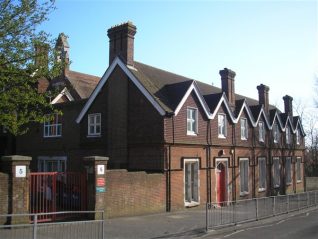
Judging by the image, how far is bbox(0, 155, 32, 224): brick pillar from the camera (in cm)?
1541

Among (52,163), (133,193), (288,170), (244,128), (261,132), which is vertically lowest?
(133,193)

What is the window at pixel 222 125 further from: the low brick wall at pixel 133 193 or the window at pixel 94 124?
the window at pixel 94 124

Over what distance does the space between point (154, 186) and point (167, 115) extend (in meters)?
3.85

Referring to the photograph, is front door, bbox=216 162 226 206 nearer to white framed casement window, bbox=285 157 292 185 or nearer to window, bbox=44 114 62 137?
window, bbox=44 114 62 137

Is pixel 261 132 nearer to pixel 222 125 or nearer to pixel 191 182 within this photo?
pixel 222 125

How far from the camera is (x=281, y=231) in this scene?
52.9 feet

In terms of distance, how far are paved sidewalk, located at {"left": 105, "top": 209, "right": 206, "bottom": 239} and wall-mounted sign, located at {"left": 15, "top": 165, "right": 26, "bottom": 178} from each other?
3647 mm

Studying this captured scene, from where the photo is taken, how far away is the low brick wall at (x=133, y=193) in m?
18.7

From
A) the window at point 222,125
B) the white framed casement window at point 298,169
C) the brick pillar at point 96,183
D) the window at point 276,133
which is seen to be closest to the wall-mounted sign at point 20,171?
the brick pillar at point 96,183

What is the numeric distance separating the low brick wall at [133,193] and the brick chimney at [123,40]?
742 cm

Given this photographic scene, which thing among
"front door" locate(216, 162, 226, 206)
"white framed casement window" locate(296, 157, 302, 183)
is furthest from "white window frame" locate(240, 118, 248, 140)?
"white framed casement window" locate(296, 157, 302, 183)

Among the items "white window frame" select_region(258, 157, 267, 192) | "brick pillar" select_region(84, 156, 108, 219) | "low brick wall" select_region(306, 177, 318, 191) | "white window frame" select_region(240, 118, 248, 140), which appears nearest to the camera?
"brick pillar" select_region(84, 156, 108, 219)

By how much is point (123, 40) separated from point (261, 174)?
16475mm

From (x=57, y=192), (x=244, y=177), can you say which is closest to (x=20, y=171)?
(x=57, y=192)
